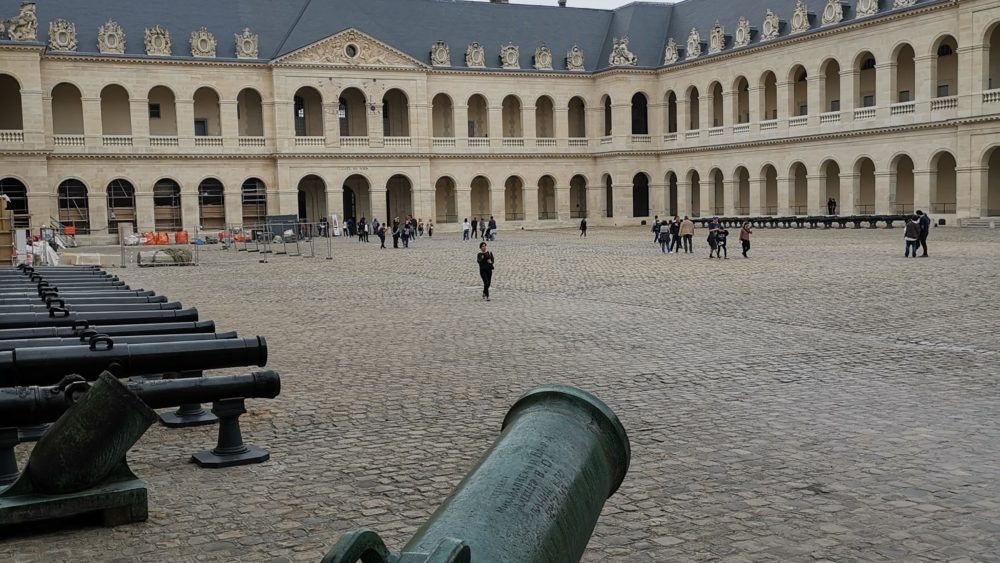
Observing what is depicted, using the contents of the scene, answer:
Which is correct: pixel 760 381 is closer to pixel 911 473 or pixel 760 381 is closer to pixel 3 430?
pixel 911 473

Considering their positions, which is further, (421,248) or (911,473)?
(421,248)

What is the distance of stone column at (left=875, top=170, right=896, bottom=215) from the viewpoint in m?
50.3

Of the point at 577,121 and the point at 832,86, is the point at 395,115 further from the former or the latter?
the point at 832,86

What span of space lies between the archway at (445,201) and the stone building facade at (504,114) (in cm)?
22

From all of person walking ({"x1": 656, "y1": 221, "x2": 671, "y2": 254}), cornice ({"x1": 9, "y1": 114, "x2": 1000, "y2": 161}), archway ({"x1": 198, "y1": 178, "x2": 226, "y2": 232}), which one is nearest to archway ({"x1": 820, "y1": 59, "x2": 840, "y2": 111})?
cornice ({"x1": 9, "y1": 114, "x2": 1000, "y2": 161})

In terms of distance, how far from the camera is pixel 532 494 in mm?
2779

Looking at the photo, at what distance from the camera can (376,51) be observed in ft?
200

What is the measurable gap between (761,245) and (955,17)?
18.4 metres

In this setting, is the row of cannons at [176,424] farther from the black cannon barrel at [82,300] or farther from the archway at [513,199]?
the archway at [513,199]

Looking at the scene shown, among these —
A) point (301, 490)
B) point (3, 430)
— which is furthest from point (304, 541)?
point (3, 430)

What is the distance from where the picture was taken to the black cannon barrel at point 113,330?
8.35 m

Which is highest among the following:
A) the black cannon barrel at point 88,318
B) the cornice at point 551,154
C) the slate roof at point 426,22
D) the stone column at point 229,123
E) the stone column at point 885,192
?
the slate roof at point 426,22

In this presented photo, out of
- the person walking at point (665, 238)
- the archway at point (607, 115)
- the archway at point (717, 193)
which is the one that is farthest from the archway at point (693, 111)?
the person walking at point (665, 238)

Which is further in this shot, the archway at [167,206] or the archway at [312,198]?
the archway at [312,198]
